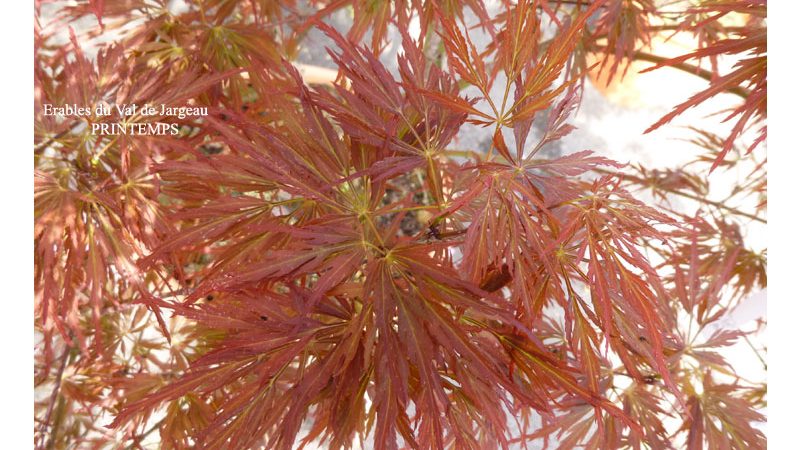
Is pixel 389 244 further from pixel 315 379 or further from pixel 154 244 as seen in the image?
pixel 154 244

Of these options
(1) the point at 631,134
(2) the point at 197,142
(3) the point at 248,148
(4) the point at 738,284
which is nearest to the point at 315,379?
(3) the point at 248,148

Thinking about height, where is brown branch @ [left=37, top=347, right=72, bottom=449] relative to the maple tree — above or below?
below

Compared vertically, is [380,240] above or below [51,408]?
above

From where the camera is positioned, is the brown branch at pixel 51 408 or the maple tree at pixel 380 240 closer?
the maple tree at pixel 380 240

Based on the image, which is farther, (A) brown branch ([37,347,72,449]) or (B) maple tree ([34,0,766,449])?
(A) brown branch ([37,347,72,449])

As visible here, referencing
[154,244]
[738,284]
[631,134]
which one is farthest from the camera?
[631,134]

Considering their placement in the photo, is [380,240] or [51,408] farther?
[51,408]

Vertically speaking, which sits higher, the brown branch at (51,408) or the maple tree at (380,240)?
the maple tree at (380,240)

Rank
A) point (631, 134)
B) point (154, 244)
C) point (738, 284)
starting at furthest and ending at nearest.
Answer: point (631, 134)
point (738, 284)
point (154, 244)

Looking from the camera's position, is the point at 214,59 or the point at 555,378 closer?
the point at 555,378

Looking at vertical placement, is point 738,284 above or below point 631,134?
below

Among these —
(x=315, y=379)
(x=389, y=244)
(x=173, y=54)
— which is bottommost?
(x=315, y=379)
